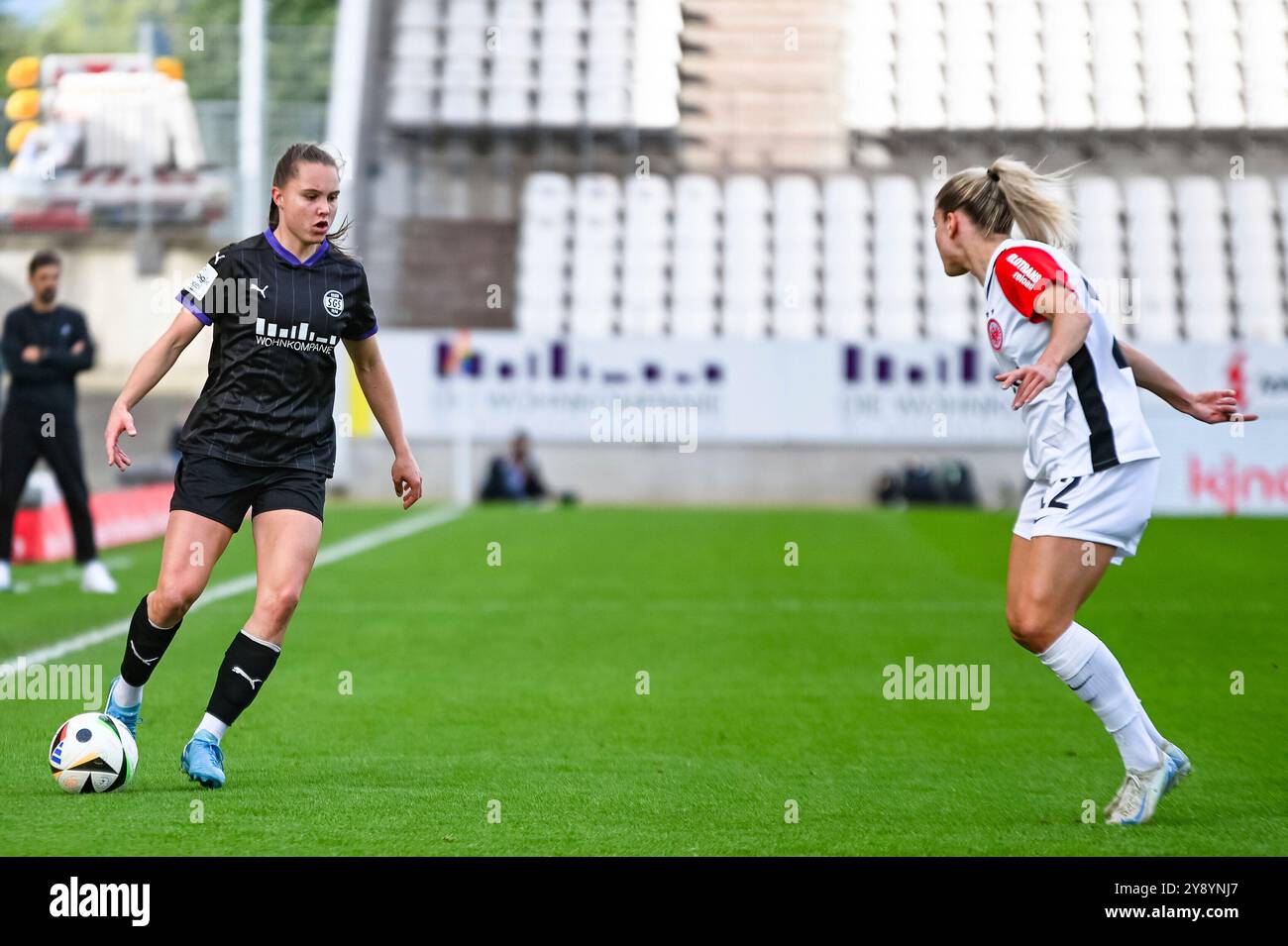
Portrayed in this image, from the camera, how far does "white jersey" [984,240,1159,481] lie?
5.44 metres

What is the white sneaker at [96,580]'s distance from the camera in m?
12.6

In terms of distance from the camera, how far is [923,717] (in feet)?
25.9

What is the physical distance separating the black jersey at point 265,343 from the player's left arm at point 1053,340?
2184 millimetres

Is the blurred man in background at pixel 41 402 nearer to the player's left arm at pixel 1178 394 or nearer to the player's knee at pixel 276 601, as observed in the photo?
the player's knee at pixel 276 601

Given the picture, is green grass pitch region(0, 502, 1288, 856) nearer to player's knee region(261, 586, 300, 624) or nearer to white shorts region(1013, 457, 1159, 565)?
player's knee region(261, 586, 300, 624)

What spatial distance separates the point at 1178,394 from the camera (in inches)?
229

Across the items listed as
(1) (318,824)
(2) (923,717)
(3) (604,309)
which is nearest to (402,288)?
(3) (604,309)

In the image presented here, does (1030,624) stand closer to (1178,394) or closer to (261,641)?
(1178,394)
